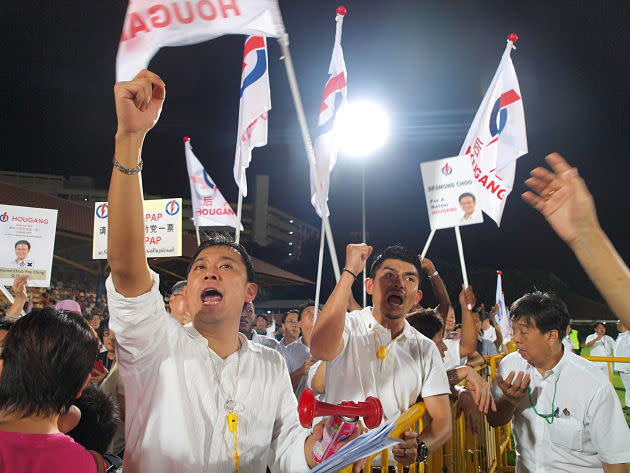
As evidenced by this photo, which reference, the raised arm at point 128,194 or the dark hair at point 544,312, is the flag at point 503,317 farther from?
the raised arm at point 128,194

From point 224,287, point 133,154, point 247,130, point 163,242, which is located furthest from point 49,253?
point 133,154

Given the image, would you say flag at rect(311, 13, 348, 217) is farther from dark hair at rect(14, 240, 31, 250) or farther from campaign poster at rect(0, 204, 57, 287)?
dark hair at rect(14, 240, 31, 250)

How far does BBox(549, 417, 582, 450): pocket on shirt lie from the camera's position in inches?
130

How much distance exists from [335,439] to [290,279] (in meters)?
20.1

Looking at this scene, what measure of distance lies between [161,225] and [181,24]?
4.73m

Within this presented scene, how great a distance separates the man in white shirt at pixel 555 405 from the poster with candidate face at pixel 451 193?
2.85m

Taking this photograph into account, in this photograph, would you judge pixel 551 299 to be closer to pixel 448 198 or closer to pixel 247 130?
pixel 448 198

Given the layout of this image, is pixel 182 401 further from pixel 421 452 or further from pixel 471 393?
pixel 471 393

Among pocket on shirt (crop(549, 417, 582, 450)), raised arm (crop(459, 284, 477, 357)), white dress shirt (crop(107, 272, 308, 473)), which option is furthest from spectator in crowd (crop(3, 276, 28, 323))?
pocket on shirt (crop(549, 417, 582, 450))

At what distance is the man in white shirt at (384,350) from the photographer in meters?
2.84

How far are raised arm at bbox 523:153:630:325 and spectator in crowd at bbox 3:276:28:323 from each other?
447 centimetres

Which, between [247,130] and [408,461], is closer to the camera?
[408,461]

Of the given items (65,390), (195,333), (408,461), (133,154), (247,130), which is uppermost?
(247,130)

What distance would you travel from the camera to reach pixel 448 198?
6.80 meters
